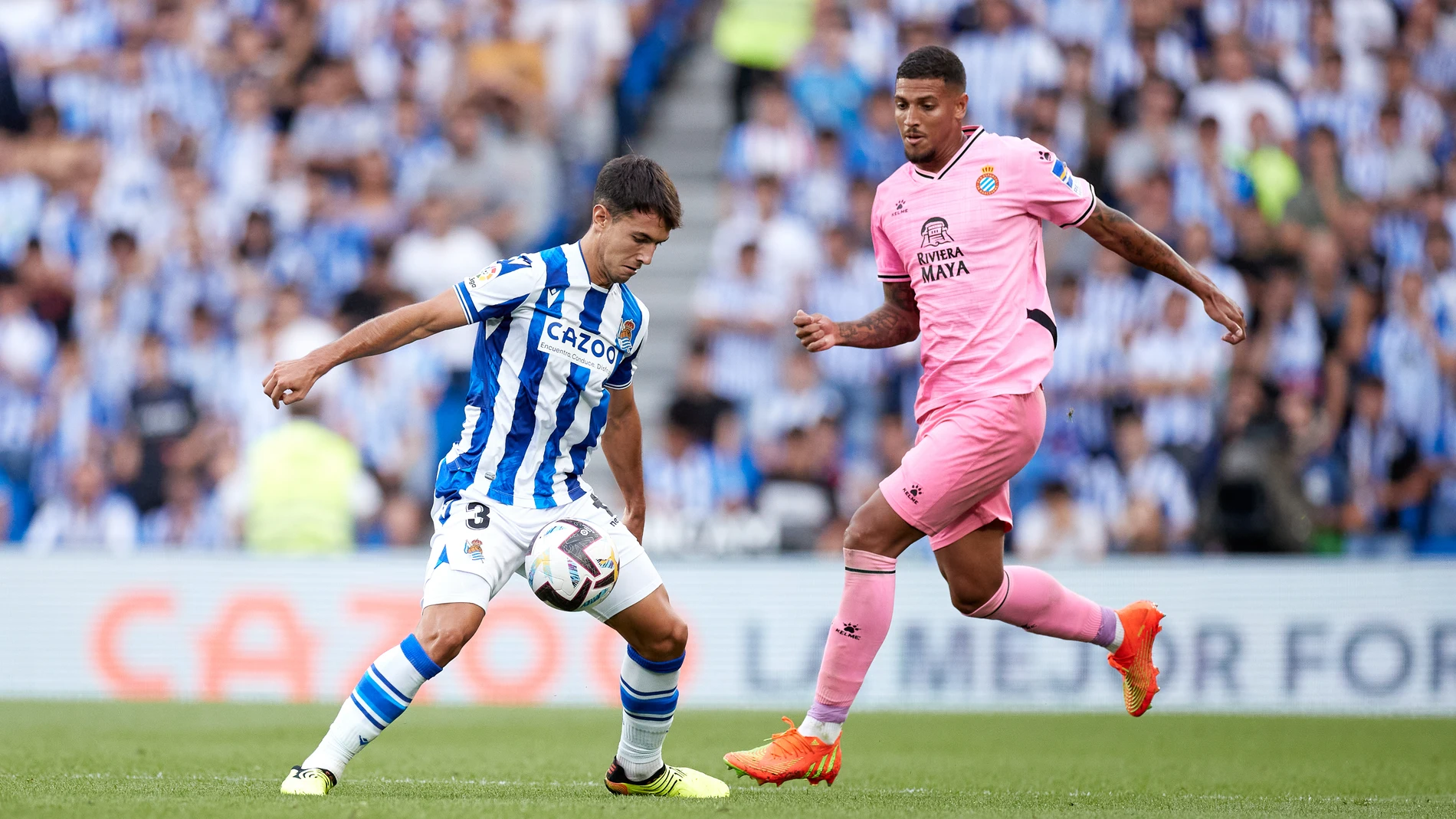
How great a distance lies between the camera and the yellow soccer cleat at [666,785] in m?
6.18

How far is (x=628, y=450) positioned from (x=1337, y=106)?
10.4 m

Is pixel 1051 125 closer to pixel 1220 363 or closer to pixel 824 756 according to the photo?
pixel 1220 363

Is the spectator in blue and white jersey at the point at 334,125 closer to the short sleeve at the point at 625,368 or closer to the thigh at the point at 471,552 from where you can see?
the short sleeve at the point at 625,368

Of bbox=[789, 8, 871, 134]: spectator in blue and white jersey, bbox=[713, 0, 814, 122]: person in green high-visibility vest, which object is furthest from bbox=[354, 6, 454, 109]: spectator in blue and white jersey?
bbox=[789, 8, 871, 134]: spectator in blue and white jersey

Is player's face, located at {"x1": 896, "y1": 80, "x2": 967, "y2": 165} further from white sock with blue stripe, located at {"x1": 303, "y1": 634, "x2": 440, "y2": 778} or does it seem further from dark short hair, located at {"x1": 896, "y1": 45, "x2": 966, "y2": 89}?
white sock with blue stripe, located at {"x1": 303, "y1": 634, "x2": 440, "y2": 778}

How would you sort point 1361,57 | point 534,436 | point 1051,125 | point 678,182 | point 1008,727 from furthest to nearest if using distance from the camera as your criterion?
point 678,182, point 1361,57, point 1051,125, point 1008,727, point 534,436

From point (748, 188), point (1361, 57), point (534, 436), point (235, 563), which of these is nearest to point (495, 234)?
point (748, 188)

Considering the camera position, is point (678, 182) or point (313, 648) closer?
point (313, 648)

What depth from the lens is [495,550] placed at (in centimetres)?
580

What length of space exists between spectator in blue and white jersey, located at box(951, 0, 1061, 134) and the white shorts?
31.4 ft

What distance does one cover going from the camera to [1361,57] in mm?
15219

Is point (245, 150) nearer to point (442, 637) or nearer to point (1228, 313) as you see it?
point (442, 637)

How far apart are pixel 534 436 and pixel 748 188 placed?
9.11m

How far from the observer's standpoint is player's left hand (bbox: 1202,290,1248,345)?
634 cm
